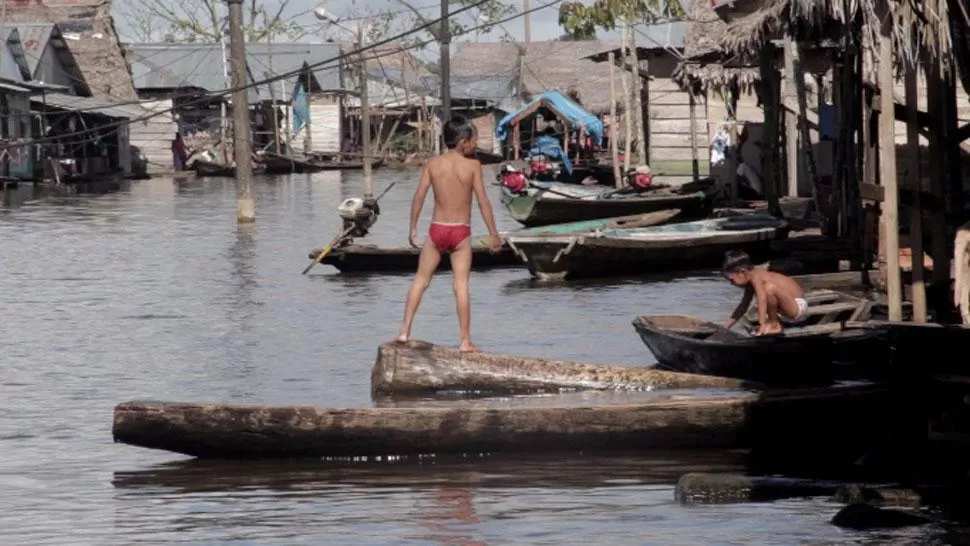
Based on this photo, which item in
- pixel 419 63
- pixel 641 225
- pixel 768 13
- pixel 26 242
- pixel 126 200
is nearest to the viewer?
pixel 768 13

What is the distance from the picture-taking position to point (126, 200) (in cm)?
3697

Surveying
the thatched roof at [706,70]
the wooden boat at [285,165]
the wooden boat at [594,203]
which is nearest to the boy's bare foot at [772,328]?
the wooden boat at [594,203]

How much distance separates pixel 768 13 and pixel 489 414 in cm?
577

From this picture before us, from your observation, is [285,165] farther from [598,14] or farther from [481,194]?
[481,194]

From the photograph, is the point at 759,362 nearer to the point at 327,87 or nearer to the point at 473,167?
the point at 473,167

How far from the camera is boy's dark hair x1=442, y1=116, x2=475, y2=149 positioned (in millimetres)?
10062

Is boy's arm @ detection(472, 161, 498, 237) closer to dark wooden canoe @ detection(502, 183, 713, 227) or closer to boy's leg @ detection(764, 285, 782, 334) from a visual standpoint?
boy's leg @ detection(764, 285, 782, 334)

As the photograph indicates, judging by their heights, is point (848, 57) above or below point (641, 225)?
above

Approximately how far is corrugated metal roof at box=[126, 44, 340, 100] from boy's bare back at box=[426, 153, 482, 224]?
4381 centimetres

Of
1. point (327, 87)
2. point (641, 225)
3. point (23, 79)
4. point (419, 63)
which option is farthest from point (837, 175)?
point (419, 63)

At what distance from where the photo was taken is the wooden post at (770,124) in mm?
18766

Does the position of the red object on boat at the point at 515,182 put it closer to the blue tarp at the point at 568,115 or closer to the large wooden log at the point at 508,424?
the blue tarp at the point at 568,115

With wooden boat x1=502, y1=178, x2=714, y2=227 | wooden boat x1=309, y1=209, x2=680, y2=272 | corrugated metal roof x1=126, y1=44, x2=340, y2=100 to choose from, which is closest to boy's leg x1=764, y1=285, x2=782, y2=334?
wooden boat x1=309, y1=209, x2=680, y2=272

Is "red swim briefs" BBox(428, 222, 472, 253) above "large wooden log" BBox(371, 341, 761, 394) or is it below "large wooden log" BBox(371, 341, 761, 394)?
above
